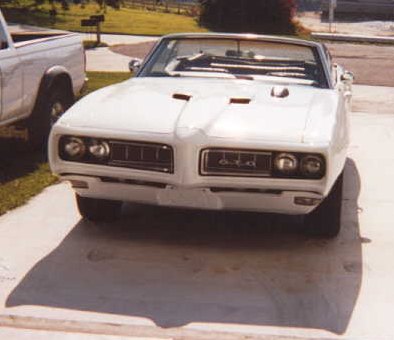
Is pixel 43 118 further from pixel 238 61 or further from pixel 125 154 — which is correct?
pixel 125 154

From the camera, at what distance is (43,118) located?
7469 millimetres

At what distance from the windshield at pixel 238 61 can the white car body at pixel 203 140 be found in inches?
36.1

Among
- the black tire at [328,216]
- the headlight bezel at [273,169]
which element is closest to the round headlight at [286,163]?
the headlight bezel at [273,169]

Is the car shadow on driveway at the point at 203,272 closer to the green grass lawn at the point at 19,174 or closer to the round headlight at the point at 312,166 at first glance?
the round headlight at the point at 312,166

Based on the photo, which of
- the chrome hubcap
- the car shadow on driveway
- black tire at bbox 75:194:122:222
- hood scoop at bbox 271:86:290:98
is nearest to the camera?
the car shadow on driveway

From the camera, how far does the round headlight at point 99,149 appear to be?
173 inches

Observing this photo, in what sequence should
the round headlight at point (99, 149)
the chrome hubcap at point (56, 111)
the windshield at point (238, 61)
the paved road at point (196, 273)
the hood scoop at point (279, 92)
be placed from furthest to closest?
the chrome hubcap at point (56, 111), the windshield at point (238, 61), the hood scoop at point (279, 92), the round headlight at point (99, 149), the paved road at point (196, 273)

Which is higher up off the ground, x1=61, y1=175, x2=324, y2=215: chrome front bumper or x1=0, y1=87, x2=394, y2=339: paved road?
x1=61, y1=175, x2=324, y2=215: chrome front bumper

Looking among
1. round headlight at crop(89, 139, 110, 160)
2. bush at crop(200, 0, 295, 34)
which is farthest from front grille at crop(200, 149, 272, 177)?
bush at crop(200, 0, 295, 34)

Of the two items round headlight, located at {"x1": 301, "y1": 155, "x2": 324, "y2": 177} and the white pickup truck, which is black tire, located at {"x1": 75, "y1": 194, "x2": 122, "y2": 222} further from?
the white pickup truck

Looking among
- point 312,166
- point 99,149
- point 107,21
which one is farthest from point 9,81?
point 107,21

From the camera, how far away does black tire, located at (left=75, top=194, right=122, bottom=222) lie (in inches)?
201

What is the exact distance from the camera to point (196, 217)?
5.42 metres

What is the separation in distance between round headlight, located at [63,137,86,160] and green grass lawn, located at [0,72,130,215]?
1306 mm
